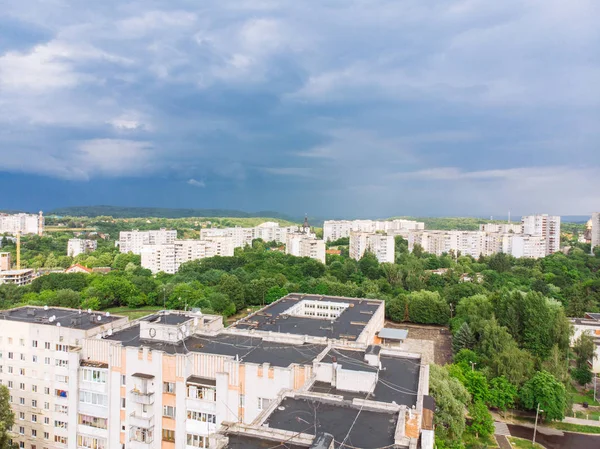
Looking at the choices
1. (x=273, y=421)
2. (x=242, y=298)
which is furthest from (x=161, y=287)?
(x=273, y=421)

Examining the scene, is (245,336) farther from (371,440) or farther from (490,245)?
(490,245)

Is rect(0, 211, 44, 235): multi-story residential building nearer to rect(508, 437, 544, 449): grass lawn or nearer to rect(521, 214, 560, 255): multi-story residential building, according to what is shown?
rect(521, 214, 560, 255): multi-story residential building

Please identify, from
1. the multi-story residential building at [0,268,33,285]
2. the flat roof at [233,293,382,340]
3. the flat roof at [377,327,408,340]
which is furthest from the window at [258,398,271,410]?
the multi-story residential building at [0,268,33,285]

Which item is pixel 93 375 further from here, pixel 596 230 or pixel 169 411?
pixel 596 230

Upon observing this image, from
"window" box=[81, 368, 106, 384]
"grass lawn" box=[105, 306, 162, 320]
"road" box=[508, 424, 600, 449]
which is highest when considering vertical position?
"window" box=[81, 368, 106, 384]

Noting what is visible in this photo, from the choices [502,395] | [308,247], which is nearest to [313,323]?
[502,395]

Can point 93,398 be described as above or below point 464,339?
above

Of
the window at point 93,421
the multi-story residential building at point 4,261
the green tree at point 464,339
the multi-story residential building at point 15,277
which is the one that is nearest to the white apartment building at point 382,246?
the green tree at point 464,339

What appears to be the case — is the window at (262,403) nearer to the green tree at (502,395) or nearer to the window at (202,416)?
the window at (202,416)
